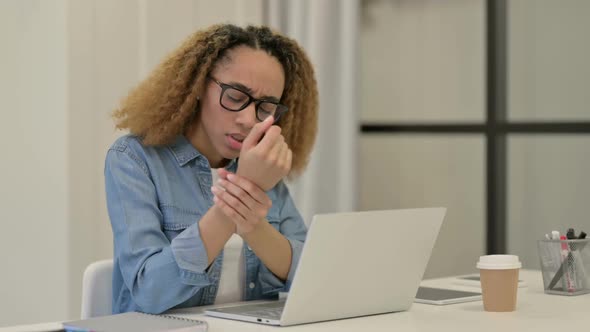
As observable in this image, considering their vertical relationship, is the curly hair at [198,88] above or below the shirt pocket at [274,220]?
above

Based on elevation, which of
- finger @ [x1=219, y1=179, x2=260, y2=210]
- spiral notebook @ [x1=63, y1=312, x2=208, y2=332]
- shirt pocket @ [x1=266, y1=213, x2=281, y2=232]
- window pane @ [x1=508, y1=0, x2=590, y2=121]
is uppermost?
window pane @ [x1=508, y1=0, x2=590, y2=121]

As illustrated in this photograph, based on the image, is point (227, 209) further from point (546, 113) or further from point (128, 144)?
point (546, 113)

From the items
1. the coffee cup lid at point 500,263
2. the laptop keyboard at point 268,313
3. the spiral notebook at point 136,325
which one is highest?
the coffee cup lid at point 500,263

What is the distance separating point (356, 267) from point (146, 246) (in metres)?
0.43

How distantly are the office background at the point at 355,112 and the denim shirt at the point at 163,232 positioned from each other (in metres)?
1.08

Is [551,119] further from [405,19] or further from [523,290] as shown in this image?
[523,290]

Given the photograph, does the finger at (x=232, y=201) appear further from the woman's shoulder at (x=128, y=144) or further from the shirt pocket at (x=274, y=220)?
the shirt pocket at (x=274, y=220)

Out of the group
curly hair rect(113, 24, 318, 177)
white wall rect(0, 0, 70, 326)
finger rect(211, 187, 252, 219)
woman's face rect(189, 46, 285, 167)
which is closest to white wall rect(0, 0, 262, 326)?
white wall rect(0, 0, 70, 326)

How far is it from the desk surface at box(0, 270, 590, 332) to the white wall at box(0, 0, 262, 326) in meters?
1.35

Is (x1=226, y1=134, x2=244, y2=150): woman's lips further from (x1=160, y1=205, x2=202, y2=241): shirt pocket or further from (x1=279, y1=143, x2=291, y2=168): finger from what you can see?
(x1=279, y1=143, x2=291, y2=168): finger

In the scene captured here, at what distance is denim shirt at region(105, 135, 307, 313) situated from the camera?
1.58 metres

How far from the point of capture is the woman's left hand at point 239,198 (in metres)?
1.53

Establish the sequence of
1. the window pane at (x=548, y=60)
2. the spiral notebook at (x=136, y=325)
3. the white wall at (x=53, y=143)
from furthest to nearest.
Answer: the window pane at (x=548, y=60) → the white wall at (x=53, y=143) → the spiral notebook at (x=136, y=325)

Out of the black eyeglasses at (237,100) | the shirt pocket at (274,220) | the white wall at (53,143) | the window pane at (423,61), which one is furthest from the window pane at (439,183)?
the black eyeglasses at (237,100)
